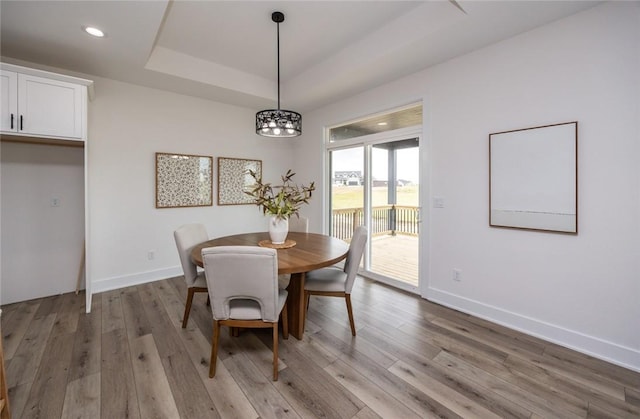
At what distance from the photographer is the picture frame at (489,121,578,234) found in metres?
2.17

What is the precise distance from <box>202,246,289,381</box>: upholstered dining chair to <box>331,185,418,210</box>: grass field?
2276mm

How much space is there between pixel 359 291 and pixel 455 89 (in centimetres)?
251

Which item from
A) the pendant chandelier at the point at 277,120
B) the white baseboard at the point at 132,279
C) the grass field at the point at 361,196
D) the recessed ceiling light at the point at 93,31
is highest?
the recessed ceiling light at the point at 93,31

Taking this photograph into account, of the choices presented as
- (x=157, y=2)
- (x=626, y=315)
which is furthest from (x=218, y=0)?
(x=626, y=315)

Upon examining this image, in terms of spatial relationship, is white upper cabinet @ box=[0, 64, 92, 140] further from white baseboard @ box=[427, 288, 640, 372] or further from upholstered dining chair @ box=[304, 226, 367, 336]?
white baseboard @ box=[427, 288, 640, 372]

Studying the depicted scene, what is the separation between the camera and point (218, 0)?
2.37 m

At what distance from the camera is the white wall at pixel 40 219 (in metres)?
2.87

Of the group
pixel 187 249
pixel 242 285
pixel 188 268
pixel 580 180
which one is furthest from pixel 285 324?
pixel 580 180

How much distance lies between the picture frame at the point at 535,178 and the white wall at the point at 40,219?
4523mm

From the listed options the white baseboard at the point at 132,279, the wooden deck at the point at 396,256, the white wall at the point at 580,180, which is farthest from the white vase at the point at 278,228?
the white baseboard at the point at 132,279

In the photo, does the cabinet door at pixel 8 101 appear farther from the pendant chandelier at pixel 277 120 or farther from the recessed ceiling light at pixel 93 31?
the pendant chandelier at pixel 277 120

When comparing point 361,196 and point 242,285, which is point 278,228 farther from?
point 361,196

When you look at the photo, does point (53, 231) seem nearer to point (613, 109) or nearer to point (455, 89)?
point (455, 89)

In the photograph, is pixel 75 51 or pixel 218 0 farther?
pixel 75 51
